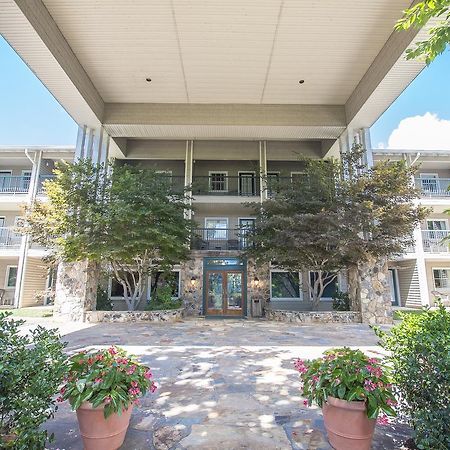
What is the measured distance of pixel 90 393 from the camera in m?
2.41

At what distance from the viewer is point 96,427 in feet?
7.98

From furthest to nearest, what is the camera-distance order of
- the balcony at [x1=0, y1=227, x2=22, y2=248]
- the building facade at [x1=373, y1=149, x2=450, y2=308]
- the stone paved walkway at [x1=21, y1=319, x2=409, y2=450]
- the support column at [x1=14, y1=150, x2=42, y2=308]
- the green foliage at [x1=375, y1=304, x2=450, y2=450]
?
the balcony at [x1=0, y1=227, x2=22, y2=248] < the building facade at [x1=373, y1=149, x2=450, y2=308] < the support column at [x1=14, y1=150, x2=42, y2=308] < the stone paved walkway at [x1=21, y1=319, x2=409, y2=450] < the green foliage at [x1=375, y1=304, x2=450, y2=450]

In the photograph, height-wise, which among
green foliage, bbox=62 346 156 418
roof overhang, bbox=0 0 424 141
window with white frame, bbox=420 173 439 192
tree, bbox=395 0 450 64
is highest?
roof overhang, bbox=0 0 424 141

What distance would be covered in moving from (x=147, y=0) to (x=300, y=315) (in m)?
10.4

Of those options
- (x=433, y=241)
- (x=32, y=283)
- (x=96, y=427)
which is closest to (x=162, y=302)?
(x=32, y=283)

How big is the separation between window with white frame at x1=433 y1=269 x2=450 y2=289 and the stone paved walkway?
11160mm

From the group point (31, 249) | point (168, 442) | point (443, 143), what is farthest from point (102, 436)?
point (443, 143)

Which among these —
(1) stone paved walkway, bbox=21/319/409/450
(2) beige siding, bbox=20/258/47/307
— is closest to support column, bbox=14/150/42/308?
(2) beige siding, bbox=20/258/47/307

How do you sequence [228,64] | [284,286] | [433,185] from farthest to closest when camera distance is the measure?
[433,185] < [284,286] < [228,64]

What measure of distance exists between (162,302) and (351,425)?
10.2 m

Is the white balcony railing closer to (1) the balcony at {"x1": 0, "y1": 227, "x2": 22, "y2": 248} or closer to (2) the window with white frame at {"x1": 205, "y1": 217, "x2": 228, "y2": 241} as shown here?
(2) the window with white frame at {"x1": 205, "y1": 217, "x2": 228, "y2": 241}

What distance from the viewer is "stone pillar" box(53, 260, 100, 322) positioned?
10.8m

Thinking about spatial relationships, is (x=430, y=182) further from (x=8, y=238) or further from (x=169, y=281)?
(x=8, y=238)

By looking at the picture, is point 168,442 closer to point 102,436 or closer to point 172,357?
point 102,436
